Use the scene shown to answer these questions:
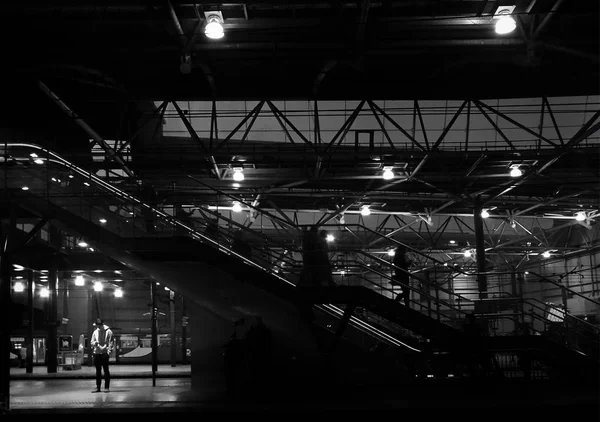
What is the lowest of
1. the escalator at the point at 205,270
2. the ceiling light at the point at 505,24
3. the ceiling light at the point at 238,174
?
the escalator at the point at 205,270

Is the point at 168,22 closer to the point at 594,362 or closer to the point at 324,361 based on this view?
the point at 324,361

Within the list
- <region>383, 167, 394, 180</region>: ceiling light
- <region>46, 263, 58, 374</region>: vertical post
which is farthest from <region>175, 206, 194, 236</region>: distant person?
<region>46, 263, 58, 374</region>: vertical post

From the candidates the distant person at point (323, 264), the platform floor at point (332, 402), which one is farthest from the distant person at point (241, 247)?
the platform floor at point (332, 402)

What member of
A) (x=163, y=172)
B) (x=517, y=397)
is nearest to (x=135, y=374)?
(x=163, y=172)

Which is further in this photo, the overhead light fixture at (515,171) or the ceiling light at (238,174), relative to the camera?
the ceiling light at (238,174)

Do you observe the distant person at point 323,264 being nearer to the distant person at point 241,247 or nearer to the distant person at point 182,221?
the distant person at point 241,247

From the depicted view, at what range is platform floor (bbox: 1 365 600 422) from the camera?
39.9 ft

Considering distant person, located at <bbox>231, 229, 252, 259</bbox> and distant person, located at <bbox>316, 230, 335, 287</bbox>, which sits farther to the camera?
distant person, located at <bbox>231, 229, 252, 259</bbox>

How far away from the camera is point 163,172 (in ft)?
85.0

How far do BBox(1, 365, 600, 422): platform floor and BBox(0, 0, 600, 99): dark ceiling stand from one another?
9060 millimetres

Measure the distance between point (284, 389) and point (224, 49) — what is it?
9509mm

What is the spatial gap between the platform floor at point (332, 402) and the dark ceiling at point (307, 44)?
9060mm

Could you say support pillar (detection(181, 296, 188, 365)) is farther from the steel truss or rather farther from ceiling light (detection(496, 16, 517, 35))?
ceiling light (detection(496, 16, 517, 35))

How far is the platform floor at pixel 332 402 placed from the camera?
1215cm
